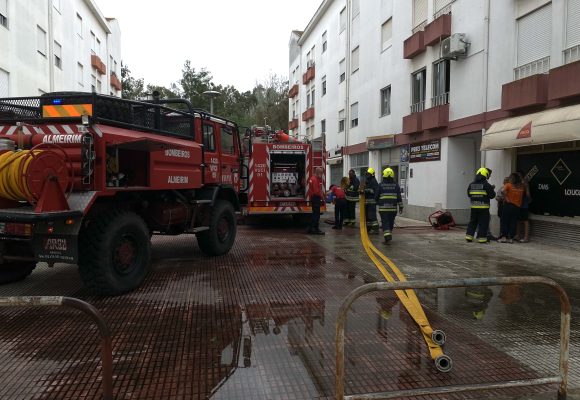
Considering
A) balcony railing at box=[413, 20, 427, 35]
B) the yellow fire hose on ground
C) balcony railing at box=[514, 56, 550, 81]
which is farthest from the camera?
balcony railing at box=[413, 20, 427, 35]

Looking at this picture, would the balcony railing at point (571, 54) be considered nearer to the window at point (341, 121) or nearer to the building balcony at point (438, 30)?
the building balcony at point (438, 30)

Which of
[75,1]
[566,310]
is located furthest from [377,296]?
[75,1]

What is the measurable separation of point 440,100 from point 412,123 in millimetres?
1396

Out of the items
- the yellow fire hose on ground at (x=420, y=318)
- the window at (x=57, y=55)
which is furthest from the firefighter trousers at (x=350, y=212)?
the window at (x=57, y=55)

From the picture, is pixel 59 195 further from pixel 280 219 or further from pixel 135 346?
pixel 280 219

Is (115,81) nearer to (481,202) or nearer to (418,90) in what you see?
(418,90)

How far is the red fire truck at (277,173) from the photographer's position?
41.1 feet

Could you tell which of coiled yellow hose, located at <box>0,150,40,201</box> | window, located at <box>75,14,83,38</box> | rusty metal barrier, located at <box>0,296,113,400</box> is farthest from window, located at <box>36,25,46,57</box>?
rusty metal barrier, located at <box>0,296,113,400</box>

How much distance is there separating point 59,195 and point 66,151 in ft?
2.05

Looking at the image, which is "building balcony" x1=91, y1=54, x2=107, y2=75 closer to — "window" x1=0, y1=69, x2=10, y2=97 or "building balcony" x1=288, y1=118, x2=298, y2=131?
"window" x1=0, y1=69, x2=10, y2=97

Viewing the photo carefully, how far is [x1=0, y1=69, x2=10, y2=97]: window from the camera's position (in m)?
15.2

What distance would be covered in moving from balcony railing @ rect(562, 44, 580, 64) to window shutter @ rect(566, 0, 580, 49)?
0.27 feet

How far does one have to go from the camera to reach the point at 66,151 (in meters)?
5.34

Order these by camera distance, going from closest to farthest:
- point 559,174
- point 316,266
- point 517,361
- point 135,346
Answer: point 517,361
point 135,346
point 316,266
point 559,174
